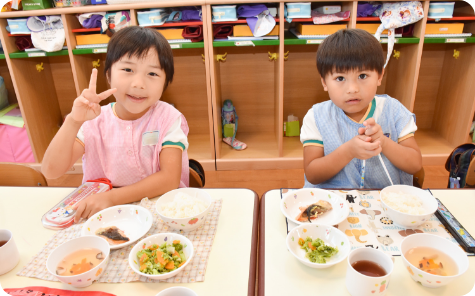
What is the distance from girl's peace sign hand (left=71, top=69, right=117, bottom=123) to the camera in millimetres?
1008

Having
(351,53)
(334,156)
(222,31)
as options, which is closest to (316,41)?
(222,31)

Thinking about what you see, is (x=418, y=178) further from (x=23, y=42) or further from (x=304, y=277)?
(x=23, y=42)

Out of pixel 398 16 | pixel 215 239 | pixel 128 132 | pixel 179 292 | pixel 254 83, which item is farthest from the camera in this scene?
pixel 254 83

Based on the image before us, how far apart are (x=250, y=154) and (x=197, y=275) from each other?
2064 mm

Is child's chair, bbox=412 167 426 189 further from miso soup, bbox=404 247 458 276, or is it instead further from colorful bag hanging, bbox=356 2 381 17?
colorful bag hanging, bbox=356 2 381 17

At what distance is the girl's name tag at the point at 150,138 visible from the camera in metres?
1.27

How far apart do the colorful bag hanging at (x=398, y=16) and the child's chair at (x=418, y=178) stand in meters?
1.19

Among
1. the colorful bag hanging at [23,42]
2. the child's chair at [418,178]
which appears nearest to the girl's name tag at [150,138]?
the child's chair at [418,178]

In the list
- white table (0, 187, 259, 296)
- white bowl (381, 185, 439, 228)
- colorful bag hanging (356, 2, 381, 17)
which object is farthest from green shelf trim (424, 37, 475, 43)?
white table (0, 187, 259, 296)

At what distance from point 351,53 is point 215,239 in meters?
0.78

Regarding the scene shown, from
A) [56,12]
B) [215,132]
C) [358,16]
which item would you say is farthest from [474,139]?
[56,12]

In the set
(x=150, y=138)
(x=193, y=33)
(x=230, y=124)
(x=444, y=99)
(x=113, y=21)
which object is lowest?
(x=230, y=124)

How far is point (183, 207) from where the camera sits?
924mm

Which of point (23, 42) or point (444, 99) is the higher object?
point (23, 42)
